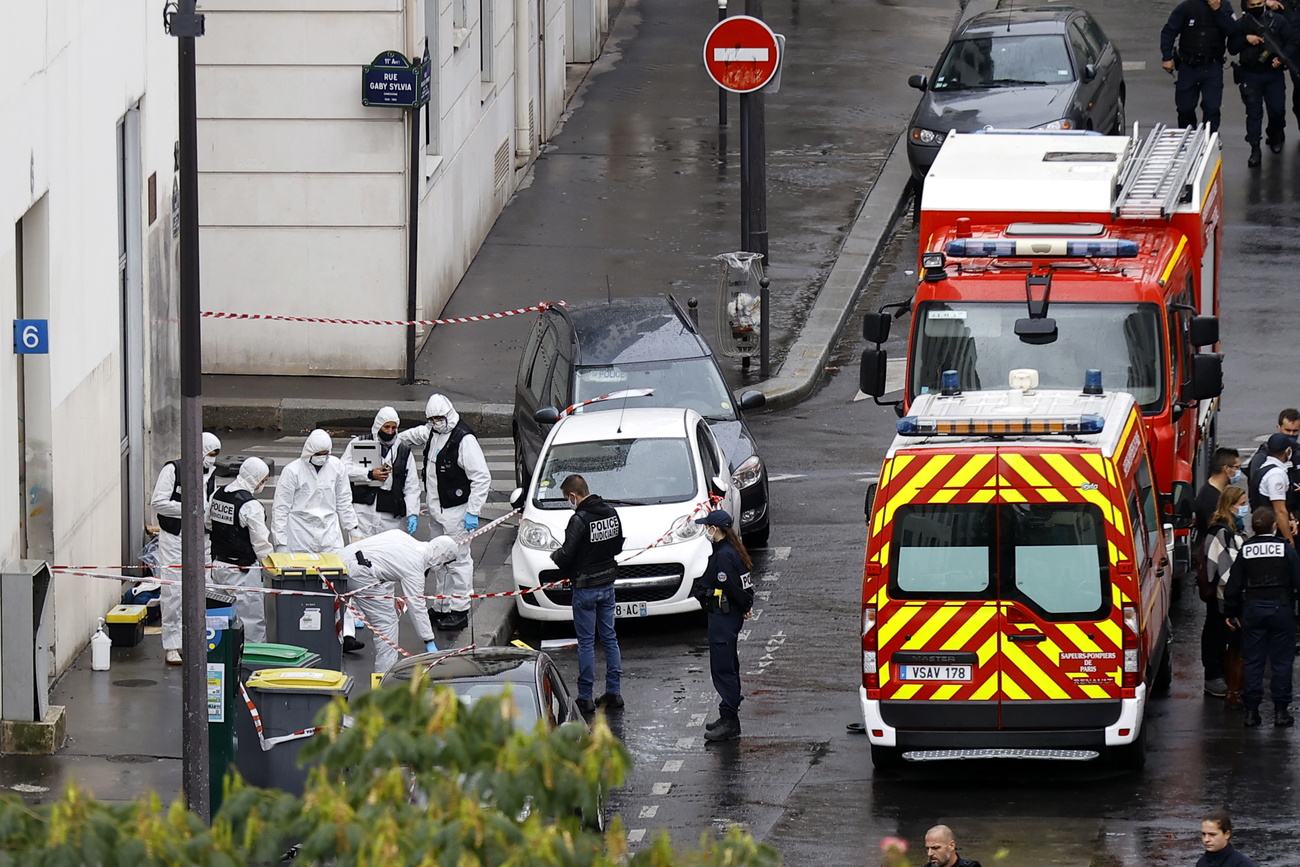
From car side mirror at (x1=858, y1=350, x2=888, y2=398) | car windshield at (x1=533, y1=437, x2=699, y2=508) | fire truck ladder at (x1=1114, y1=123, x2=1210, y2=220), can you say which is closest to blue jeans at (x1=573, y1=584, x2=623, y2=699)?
car windshield at (x1=533, y1=437, x2=699, y2=508)

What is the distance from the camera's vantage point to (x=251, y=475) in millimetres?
15383

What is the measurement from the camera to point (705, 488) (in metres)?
17.1

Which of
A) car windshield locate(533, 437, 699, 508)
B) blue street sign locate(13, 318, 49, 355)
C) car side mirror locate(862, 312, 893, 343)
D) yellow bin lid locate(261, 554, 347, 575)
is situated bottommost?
yellow bin lid locate(261, 554, 347, 575)

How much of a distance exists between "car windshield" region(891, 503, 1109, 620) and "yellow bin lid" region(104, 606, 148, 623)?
5695mm

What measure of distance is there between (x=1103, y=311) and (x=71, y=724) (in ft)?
24.7

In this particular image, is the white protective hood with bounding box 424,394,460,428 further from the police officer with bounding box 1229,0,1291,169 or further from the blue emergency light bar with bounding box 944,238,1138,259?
the police officer with bounding box 1229,0,1291,169

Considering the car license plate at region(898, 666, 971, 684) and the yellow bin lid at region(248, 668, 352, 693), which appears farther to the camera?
the car license plate at region(898, 666, 971, 684)

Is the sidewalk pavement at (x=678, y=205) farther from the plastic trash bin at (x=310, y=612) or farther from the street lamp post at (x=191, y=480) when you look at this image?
the street lamp post at (x=191, y=480)

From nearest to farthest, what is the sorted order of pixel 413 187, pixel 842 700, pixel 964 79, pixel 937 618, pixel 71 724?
1. pixel 937 618
2. pixel 71 724
3. pixel 842 700
4. pixel 413 187
5. pixel 964 79

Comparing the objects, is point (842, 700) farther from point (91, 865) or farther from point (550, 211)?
point (550, 211)

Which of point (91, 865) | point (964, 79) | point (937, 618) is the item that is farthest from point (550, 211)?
point (91, 865)

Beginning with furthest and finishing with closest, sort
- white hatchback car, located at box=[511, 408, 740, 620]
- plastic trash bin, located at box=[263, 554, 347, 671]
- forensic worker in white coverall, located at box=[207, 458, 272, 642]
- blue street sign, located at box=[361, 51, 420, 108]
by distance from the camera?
1. blue street sign, located at box=[361, 51, 420, 108]
2. white hatchback car, located at box=[511, 408, 740, 620]
3. forensic worker in white coverall, located at box=[207, 458, 272, 642]
4. plastic trash bin, located at box=[263, 554, 347, 671]

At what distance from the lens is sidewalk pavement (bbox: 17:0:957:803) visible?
14.8 meters

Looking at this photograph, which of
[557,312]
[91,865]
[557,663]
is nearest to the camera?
[91,865]
